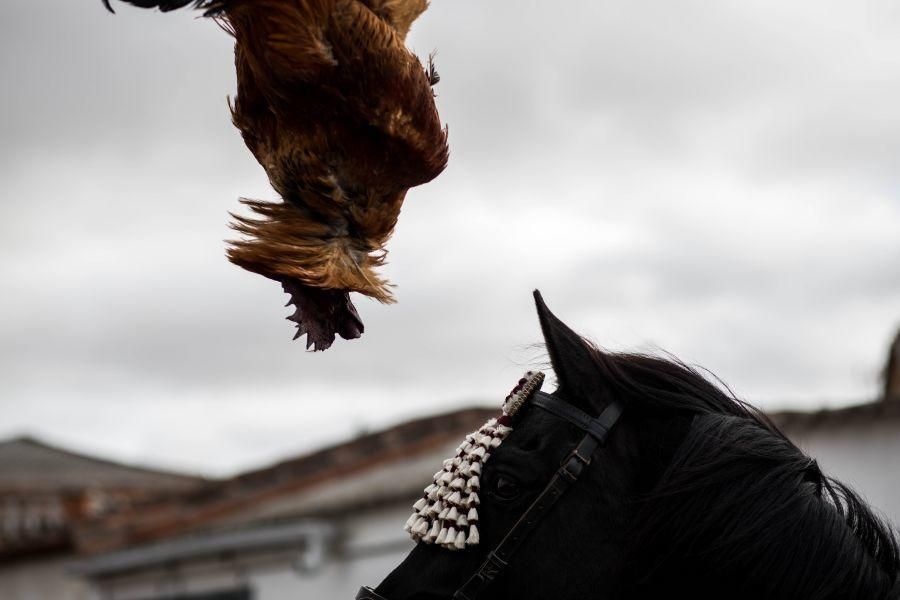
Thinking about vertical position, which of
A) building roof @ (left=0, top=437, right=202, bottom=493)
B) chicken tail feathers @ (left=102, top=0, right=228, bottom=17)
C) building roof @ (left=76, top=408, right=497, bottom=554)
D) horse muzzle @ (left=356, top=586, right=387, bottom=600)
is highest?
building roof @ (left=0, top=437, right=202, bottom=493)

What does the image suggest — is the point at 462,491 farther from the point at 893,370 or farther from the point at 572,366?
the point at 893,370

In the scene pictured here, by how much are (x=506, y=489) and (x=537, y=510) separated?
0.24 feet

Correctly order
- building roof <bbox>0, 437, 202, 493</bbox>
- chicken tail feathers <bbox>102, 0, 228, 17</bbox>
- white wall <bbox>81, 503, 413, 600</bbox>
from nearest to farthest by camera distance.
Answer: chicken tail feathers <bbox>102, 0, 228, 17</bbox>, white wall <bbox>81, 503, 413, 600</bbox>, building roof <bbox>0, 437, 202, 493</bbox>

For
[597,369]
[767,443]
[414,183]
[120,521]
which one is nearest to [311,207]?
[414,183]

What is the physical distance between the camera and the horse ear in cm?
223

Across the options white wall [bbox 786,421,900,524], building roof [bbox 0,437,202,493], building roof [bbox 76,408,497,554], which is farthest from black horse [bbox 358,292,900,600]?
building roof [bbox 0,437,202,493]

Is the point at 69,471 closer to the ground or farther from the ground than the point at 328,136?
farther from the ground

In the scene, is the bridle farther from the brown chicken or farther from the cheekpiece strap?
the brown chicken

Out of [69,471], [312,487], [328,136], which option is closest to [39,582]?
[312,487]

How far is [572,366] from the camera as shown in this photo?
2246mm

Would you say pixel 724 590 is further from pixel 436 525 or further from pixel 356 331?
pixel 356 331

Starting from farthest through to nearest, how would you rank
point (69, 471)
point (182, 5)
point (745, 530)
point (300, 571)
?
point (69, 471) < point (300, 571) < point (745, 530) < point (182, 5)

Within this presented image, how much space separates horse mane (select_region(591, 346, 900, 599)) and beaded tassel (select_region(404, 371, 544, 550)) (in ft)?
0.77

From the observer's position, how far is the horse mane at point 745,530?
2.06 meters
